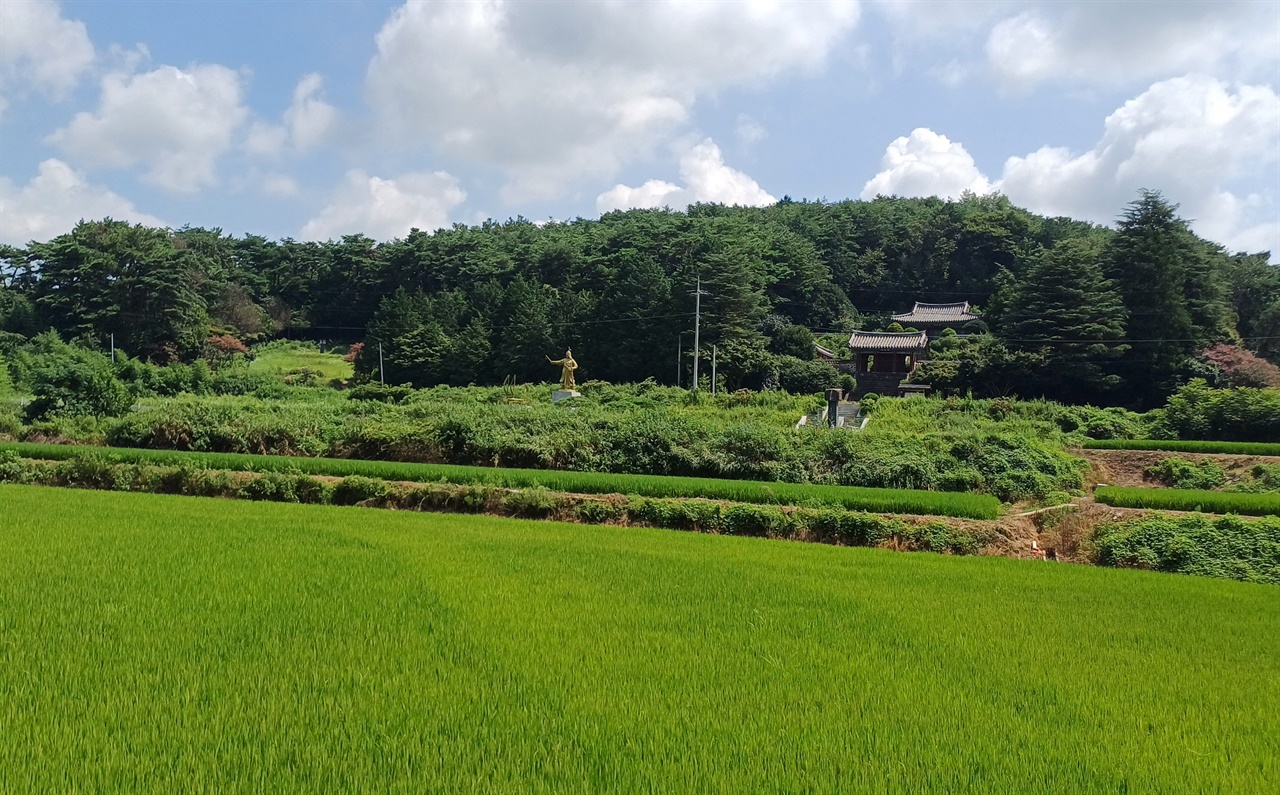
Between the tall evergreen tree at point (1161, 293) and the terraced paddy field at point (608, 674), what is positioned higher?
the tall evergreen tree at point (1161, 293)

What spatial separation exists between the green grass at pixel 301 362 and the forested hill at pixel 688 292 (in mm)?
3073

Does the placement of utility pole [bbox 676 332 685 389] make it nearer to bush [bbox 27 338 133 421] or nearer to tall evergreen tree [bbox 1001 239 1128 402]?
tall evergreen tree [bbox 1001 239 1128 402]

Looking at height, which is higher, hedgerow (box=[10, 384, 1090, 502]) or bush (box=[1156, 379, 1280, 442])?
bush (box=[1156, 379, 1280, 442])

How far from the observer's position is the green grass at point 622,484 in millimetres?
14070

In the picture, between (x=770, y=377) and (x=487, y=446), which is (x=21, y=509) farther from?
(x=770, y=377)

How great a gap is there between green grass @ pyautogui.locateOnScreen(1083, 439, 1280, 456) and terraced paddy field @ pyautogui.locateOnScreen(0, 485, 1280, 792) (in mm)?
15946

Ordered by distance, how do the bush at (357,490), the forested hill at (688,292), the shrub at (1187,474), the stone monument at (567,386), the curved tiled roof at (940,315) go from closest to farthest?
the bush at (357,490) → the shrub at (1187,474) → the stone monument at (567,386) → the forested hill at (688,292) → the curved tiled roof at (940,315)

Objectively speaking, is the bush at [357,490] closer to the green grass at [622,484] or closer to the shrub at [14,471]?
the green grass at [622,484]

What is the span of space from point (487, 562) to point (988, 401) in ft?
87.2

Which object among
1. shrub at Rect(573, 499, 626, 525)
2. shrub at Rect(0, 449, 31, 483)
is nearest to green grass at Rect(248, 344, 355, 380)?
shrub at Rect(0, 449, 31, 483)

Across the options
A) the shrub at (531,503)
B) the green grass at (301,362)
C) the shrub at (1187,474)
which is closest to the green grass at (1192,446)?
the shrub at (1187,474)

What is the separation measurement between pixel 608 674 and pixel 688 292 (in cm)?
4044

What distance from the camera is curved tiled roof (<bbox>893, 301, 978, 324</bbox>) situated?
5088 cm

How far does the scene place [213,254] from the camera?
70562 millimetres
